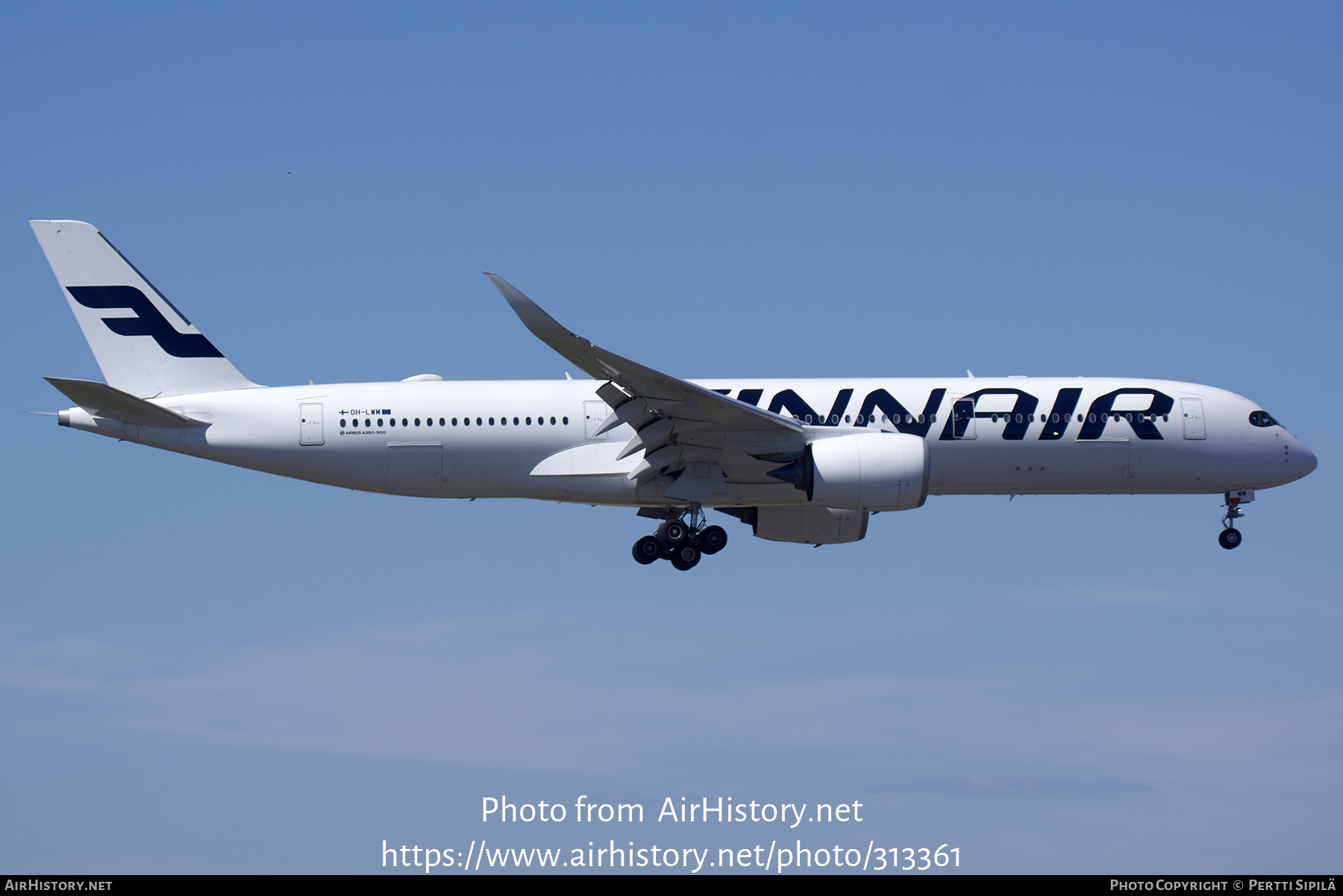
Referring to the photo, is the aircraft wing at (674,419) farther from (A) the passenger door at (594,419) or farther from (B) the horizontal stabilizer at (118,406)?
(B) the horizontal stabilizer at (118,406)

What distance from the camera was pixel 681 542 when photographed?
3158cm

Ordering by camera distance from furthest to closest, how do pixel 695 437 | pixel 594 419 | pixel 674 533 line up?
pixel 674 533 < pixel 594 419 < pixel 695 437

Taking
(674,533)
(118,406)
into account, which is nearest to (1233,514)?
(674,533)

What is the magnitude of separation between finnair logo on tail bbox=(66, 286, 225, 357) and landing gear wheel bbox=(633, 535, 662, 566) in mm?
11483

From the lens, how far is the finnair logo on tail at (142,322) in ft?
109

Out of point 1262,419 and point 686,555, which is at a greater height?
point 1262,419

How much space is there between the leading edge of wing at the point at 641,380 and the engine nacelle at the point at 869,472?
115 centimetres

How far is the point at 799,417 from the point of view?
3089 cm

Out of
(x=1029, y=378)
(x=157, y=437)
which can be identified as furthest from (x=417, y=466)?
(x=1029, y=378)

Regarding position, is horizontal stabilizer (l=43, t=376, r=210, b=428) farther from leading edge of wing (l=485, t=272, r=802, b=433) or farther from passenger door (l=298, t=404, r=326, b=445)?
leading edge of wing (l=485, t=272, r=802, b=433)

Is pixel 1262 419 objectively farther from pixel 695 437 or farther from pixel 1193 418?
pixel 695 437

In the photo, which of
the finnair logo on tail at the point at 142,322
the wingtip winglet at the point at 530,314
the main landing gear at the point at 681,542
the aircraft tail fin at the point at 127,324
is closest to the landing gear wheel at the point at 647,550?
the main landing gear at the point at 681,542

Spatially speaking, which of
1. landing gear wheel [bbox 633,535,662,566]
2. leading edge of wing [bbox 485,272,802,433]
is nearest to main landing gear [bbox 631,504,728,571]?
landing gear wheel [bbox 633,535,662,566]

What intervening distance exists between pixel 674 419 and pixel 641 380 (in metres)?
1.62
